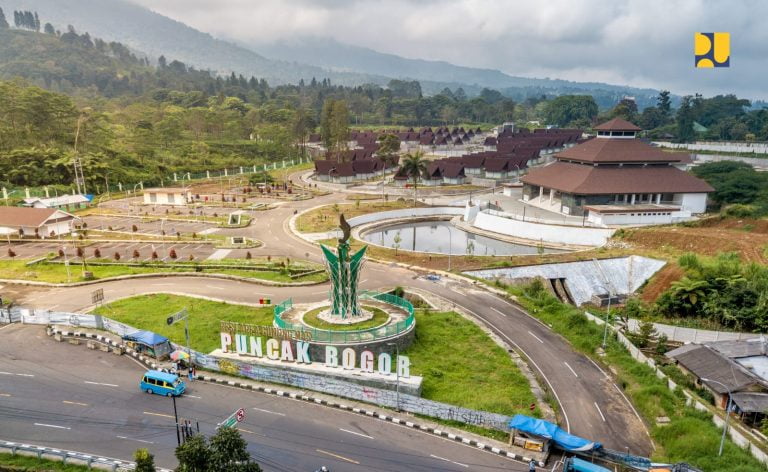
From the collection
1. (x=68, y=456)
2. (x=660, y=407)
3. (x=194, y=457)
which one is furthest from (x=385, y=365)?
(x=68, y=456)

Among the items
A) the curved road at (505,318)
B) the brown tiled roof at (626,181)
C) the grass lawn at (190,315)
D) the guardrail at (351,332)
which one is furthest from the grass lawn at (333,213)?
the guardrail at (351,332)

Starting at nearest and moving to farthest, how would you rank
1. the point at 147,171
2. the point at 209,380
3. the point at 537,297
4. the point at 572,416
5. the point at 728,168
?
the point at 572,416 → the point at 209,380 → the point at 537,297 → the point at 728,168 → the point at 147,171

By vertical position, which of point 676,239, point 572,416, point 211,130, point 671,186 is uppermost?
point 211,130

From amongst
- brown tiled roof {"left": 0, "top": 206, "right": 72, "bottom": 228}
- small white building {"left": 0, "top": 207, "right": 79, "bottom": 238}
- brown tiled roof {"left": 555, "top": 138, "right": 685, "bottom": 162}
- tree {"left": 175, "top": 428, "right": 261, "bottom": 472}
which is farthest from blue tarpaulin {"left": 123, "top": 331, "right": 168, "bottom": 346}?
brown tiled roof {"left": 555, "top": 138, "right": 685, "bottom": 162}

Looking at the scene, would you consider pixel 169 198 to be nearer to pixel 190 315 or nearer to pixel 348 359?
pixel 190 315

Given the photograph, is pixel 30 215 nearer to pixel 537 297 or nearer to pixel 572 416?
pixel 537 297

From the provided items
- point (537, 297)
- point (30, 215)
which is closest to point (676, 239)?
point (537, 297)
